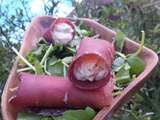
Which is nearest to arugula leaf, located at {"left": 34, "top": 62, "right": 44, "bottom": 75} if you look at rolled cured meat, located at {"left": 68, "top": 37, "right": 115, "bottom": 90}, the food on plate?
the food on plate

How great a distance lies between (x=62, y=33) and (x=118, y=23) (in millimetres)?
448

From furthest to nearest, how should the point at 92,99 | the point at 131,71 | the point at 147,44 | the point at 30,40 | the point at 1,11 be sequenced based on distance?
the point at 1,11 < the point at 147,44 < the point at 30,40 < the point at 131,71 < the point at 92,99

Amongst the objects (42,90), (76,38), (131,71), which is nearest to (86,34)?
(76,38)

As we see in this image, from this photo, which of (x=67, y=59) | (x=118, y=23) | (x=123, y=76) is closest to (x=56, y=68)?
(x=67, y=59)

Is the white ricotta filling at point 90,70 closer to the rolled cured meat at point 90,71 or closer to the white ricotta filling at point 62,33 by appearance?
the rolled cured meat at point 90,71

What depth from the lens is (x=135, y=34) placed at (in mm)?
1389

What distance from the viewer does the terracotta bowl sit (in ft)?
2.80

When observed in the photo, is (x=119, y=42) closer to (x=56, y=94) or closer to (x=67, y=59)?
(x=67, y=59)

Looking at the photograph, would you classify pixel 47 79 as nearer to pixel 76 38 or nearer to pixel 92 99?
pixel 92 99

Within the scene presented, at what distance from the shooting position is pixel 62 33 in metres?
1.02

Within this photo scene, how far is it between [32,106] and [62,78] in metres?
0.08

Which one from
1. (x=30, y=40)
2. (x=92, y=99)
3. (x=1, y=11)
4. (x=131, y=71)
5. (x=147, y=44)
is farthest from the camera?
(x=1, y=11)

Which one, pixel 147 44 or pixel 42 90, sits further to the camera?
pixel 147 44

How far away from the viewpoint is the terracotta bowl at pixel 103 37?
85 centimetres
